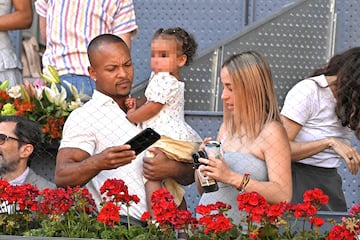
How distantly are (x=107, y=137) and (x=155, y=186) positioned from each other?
326 millimetres

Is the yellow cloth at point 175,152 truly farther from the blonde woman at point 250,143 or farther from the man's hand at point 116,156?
the man's hand at point 116,156

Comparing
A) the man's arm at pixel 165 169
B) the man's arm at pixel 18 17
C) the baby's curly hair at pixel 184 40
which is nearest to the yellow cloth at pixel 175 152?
the man's arm at pixel 165 169

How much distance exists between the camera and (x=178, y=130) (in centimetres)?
596

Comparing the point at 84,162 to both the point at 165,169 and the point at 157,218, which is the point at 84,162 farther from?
the point at 157,218

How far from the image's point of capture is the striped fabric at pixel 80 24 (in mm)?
6984

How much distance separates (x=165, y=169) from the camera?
5652 millimetres

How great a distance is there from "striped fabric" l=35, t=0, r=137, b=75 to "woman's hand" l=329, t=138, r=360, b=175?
171cm

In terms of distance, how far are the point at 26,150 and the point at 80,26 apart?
45.0 inches

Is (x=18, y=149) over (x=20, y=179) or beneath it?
over

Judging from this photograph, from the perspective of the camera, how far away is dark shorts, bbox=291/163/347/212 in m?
5.96

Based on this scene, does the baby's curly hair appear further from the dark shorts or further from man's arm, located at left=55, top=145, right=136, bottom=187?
man's arm, located at left=55, top=145, right=136, bottom=187

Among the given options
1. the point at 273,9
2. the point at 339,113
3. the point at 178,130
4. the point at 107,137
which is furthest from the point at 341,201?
the point at 273,9

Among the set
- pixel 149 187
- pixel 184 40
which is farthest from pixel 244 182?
pixel 184 40

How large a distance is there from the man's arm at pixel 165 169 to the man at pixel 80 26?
1.43 m
